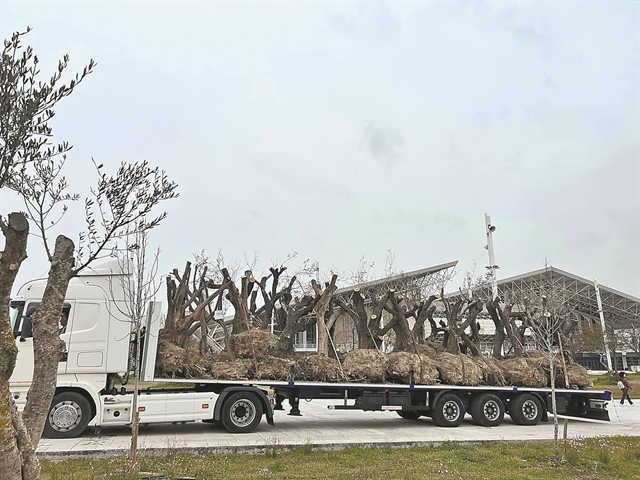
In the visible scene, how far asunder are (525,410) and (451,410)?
97.2 inches

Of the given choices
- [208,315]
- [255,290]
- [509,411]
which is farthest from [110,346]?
[509,411]

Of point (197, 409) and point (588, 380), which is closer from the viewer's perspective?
point (197, 409)

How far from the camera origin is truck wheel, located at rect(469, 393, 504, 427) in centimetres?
1373

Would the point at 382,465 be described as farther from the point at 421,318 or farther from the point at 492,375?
the point at 421,318

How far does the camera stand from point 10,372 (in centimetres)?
387

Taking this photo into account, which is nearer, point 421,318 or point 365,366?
point 365,366

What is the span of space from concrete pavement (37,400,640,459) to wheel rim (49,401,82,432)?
34cm

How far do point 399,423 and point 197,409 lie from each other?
6.55m

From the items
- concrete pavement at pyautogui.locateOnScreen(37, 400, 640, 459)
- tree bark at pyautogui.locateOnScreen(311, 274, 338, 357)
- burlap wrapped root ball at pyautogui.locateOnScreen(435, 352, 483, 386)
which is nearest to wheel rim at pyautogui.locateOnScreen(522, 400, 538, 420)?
concrete pavement at pyautogui.locateOnScreen(37, 400, 640, 459)

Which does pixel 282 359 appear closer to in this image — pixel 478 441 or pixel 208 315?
pixel 208 315

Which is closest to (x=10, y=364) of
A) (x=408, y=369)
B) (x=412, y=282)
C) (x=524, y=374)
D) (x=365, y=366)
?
(x=365, y=366)

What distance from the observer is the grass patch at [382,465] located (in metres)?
7.79

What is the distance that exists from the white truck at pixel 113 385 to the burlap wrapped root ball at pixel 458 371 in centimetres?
153

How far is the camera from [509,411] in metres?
14.4
